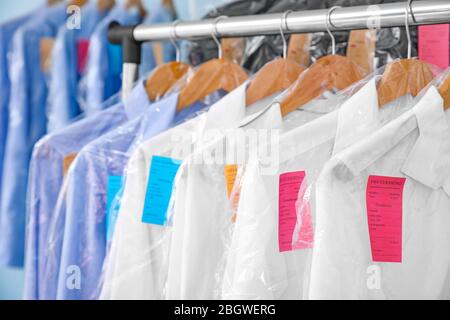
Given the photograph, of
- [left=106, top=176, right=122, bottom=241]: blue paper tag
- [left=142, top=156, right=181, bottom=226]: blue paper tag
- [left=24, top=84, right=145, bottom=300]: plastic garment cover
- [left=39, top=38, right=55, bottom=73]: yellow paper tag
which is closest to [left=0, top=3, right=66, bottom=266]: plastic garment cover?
[left=39, top=38, right=55, bottom=73]: yellow paper tag

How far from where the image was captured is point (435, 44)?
1.42 m

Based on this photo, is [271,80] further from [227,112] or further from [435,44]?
[435,44]

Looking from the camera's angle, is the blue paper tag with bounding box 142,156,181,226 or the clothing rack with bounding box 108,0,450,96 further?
the blue paper tag with bounding box 142,156,181,226

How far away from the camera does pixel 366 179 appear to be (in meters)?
1.05

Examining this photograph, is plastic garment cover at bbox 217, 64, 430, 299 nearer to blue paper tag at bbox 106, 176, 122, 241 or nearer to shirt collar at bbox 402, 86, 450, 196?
shirt collar at bbox 402, 86, 450, 196

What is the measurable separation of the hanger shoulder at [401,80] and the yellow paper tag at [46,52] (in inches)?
36.9

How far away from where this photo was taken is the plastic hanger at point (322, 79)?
3.94ft

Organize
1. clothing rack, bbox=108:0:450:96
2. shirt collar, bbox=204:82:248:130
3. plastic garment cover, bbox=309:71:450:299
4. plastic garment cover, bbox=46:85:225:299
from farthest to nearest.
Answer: plastic garment cover, bbox=46:85:225:299 < shirt collar, bbox=204:82:248:130 < clothing rack, bbox=108:0:450:96 < plastic garment cover, bbox=309:71:450:299

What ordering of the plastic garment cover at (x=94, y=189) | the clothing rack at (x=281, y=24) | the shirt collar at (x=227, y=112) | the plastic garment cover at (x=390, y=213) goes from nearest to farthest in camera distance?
the plastic garment cover at (x=390, y=213) < the clothing rack at (x=281, y=24) < the shirt collar at (x=227, y=112) < the plastic garment cover at (x=94, y=189)

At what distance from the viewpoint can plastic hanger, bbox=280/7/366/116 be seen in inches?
47.3

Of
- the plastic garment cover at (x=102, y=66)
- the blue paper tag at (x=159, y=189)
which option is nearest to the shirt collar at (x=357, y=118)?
the blue paper tag at (x=159, y=189)

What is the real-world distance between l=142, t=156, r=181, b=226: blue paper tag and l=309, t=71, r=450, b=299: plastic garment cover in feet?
0.98

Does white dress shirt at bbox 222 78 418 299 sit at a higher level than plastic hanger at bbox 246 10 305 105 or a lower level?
lower

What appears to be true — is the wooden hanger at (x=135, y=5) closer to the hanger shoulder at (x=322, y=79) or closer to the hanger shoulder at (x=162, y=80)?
the hanger shoulder at (x=162, y=80)
